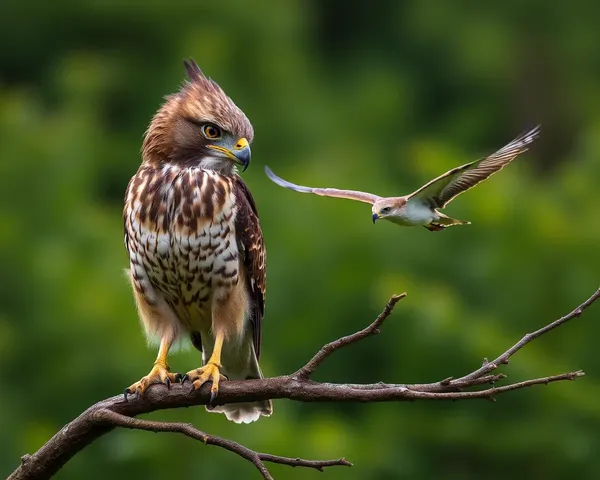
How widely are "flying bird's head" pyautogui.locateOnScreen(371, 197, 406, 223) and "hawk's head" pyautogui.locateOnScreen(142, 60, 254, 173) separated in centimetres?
98

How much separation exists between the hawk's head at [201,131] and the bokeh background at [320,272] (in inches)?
91.8

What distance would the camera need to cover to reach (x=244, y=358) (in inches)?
231

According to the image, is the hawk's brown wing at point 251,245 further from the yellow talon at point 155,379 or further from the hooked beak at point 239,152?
the yellow talon at point 155,379

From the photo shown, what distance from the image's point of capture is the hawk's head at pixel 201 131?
5.41 metres

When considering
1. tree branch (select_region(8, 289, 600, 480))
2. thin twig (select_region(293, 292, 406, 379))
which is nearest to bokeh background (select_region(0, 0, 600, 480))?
tree branch (select_region(8, 289, 600, 480))

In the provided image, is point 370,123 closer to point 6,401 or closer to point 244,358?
point 6,401

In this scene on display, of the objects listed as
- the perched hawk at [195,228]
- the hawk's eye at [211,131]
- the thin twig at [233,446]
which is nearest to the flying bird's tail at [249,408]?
the perched hawk at [195,228]

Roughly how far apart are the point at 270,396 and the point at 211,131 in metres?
1.37

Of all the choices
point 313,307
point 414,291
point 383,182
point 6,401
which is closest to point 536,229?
point 414,291

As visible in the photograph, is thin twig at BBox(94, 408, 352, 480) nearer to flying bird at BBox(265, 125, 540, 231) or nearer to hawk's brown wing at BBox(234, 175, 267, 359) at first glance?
flying bird at BBox(265, 125, 540, 231)

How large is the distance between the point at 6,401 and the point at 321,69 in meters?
12.9

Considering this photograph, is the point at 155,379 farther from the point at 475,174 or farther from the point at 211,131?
the point at 475,174

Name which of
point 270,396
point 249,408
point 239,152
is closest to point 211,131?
point 239,152

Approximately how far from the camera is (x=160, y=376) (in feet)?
16.6
